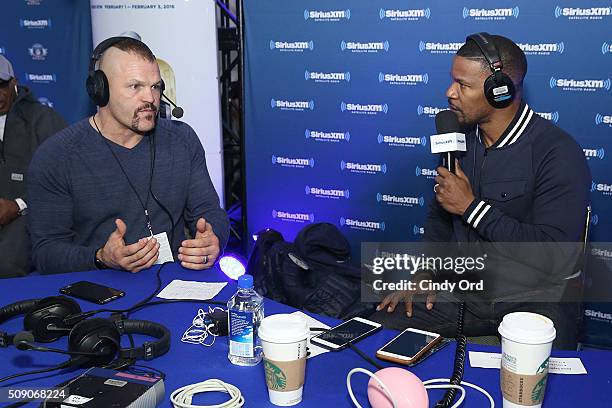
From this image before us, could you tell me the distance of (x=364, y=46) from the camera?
161 inches

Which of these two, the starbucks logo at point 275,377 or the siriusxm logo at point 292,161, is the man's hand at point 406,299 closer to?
the starbucks logo at point 275,377

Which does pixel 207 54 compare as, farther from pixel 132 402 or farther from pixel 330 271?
pixel 132 402

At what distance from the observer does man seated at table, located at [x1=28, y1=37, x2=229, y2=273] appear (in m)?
2.61

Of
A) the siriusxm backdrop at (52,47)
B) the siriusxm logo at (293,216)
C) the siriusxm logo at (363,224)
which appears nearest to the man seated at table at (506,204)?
the siriusxm logo at (363,224)

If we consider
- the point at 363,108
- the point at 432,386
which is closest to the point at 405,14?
the point at 363,108

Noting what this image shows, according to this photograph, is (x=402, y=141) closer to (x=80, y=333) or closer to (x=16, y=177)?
(x=16, y=177)

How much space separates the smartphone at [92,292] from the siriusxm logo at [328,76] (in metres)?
2.47

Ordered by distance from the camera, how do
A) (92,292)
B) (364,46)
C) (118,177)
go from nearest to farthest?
(92,292)
(118,177)
(364,46)

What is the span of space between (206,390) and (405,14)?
3.03 metres

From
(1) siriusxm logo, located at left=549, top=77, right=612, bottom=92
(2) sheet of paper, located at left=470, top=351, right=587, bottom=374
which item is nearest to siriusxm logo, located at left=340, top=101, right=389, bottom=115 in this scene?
(1) siriusxm logo, located at left=549, top=77, right=612, bottom=92

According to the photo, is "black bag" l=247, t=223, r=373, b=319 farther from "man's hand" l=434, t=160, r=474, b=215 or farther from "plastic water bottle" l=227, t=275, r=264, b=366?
"plastic water bottle" l=227, t=275, r=264, b=366

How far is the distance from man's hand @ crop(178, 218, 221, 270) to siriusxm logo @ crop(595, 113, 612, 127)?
2.37 m

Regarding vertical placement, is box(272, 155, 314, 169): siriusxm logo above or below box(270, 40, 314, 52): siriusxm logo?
below
